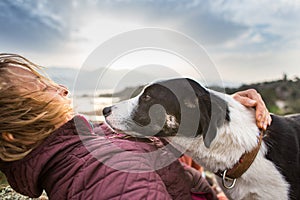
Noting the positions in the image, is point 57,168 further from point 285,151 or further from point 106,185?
point 285,151

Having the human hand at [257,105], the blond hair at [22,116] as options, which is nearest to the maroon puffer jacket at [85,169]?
the blond hair at [22,116]

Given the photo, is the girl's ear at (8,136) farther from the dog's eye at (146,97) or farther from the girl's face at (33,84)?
the dog's eye at (146,97)

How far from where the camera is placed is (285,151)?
7.84 feet

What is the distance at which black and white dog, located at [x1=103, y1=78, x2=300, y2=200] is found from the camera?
7.51 feet

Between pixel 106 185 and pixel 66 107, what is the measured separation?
57 centimetres

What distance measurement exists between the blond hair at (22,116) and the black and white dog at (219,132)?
759mm

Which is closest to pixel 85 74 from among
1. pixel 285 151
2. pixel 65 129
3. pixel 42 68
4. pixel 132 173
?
pixel 42 68

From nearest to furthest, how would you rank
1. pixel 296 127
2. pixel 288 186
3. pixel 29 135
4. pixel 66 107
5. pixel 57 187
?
1. pixel 57 187
2. pixel 29 135
3. pixel 66 107
4. pixel 288 186
5. pixel 296 127

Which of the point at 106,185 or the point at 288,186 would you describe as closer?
the point at 106,185

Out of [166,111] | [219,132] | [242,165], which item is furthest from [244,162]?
[166,111]

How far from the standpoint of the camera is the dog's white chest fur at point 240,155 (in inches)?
89.4

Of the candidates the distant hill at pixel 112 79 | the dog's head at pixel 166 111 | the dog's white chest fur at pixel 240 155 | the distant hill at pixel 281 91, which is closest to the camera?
the distant hill at pixel 112 79

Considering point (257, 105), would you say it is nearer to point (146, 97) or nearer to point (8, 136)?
point (146, 97)

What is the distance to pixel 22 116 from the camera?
1638 mm
